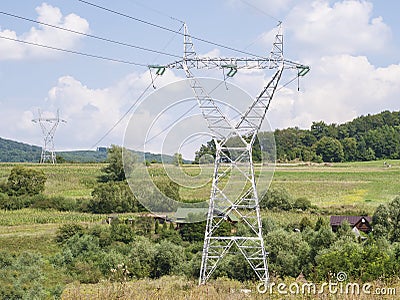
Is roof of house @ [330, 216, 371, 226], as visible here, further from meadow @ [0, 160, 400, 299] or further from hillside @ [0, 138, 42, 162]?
hillside @ [0, 138, 42, 162]

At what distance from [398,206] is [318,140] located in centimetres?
4229

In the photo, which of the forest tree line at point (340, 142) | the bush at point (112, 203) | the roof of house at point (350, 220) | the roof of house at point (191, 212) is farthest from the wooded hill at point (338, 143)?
the roof of house at point (191, 212)

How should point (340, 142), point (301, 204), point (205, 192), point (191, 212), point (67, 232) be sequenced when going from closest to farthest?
point (191, 212)
point (67, 232)
point (205, 192)
point (301, 204)
point (340, 142)

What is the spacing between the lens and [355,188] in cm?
4750

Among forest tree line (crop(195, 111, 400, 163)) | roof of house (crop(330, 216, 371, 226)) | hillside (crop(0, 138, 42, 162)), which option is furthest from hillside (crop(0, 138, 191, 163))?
roof of house (crop(330, 216, 371, 226))

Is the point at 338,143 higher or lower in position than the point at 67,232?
higher

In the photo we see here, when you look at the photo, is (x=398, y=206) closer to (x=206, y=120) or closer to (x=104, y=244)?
(x=104, y=244)

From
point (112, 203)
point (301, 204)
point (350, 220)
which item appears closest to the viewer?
point (350, 220)

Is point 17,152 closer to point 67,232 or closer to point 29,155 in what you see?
point 29,155

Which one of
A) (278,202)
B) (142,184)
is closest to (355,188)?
(278,202)

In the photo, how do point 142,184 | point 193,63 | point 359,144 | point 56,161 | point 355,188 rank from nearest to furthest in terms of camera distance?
point 193,63 < point 142,184 < point 355,188 < point 56,161 < point 359,144

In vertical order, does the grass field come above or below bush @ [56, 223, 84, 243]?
above

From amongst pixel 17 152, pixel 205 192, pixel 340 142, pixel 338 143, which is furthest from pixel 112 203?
pixel 17 152

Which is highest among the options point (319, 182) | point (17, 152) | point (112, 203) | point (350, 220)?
point (17, 152)
